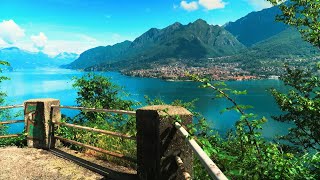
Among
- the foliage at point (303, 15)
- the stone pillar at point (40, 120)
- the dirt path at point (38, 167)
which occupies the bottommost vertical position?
the dirt path at point (38, 167)

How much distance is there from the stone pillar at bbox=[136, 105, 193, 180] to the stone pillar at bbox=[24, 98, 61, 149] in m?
5.20

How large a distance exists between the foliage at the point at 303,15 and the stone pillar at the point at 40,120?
9.37 m

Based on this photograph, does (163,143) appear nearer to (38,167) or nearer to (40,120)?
(38,167)

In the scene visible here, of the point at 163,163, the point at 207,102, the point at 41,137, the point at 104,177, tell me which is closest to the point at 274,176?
the point at 163,163

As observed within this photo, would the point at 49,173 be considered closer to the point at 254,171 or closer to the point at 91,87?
the point at 254,171

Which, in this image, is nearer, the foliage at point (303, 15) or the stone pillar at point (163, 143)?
the stone pillar at point (163, 143)

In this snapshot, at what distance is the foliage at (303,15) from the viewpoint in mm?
11930

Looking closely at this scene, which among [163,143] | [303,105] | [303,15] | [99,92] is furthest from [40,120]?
[303,15]

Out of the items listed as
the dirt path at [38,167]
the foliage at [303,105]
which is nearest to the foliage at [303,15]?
the foliage at [303,105]

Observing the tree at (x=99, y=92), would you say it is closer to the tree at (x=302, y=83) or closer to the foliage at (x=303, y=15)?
the tree at (x=302, y=83)

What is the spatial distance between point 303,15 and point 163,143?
9.92 metres

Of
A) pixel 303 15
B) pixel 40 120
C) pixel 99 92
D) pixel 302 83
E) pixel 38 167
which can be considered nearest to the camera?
pixel 38 167

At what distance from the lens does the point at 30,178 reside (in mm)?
7328

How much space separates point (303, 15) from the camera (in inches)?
494
